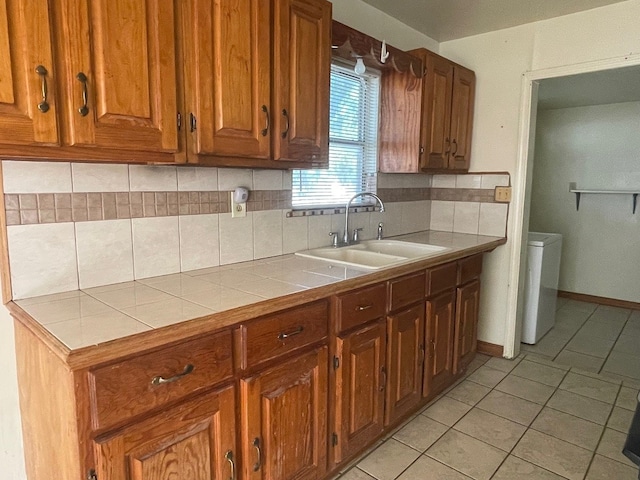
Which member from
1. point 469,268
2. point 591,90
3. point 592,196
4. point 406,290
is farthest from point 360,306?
point 592,196

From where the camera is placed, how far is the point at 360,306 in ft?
5.89

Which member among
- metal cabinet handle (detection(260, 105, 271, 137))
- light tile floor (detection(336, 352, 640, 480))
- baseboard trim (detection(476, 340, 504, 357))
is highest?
metal cabinet handle (detection(260, 105, 271, 137))

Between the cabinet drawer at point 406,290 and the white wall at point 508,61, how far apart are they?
1234 millimetres

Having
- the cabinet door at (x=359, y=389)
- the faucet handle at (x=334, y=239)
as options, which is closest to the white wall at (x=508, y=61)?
the faucet handle at (x=334, y=239)

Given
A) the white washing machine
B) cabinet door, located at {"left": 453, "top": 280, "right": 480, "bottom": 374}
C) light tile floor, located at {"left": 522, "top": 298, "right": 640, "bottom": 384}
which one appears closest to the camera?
cabinet door, located at {"left": 453, "top": 280, "right": 480, "bottom": 374}

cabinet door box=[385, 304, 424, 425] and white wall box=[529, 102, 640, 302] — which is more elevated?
white wall box=[529, 102, 640, 302]

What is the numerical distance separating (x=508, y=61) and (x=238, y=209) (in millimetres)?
2207

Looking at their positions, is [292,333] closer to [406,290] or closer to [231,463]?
[231,463]

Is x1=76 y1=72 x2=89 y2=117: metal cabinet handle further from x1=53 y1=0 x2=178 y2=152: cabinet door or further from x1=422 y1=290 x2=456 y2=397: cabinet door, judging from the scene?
x1=422 y1=290 x2=456 y2=397: cabinet door

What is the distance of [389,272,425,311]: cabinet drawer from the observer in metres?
1.97

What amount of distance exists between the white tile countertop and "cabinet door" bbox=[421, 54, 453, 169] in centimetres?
118

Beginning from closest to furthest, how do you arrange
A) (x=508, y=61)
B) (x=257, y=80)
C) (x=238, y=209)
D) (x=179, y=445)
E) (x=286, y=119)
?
(x=179, y=445) < (x=257, y=80) < (x=286, y=119) < (x=238, y=209) < (x=508, y=61)

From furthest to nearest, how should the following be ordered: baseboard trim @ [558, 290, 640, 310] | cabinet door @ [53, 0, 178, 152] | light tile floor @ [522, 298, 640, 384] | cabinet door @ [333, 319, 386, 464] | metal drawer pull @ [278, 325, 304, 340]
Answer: baseboard trim @ [558, 290, 640, 310] < light tile floor @ [522, 298, 640, 384] < cabinet door @ [333, 319, 386, 464] < metal drawer pull @ [278, 325, 304, 340] < cabinet door @ [53, 0, 178, 152]

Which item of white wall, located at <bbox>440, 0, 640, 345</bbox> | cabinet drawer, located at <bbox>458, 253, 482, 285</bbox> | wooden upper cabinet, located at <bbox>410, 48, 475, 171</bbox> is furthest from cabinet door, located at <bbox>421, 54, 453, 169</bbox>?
cabinet drawer, located at <bbox>458, 253, 482, 285</bbox>
